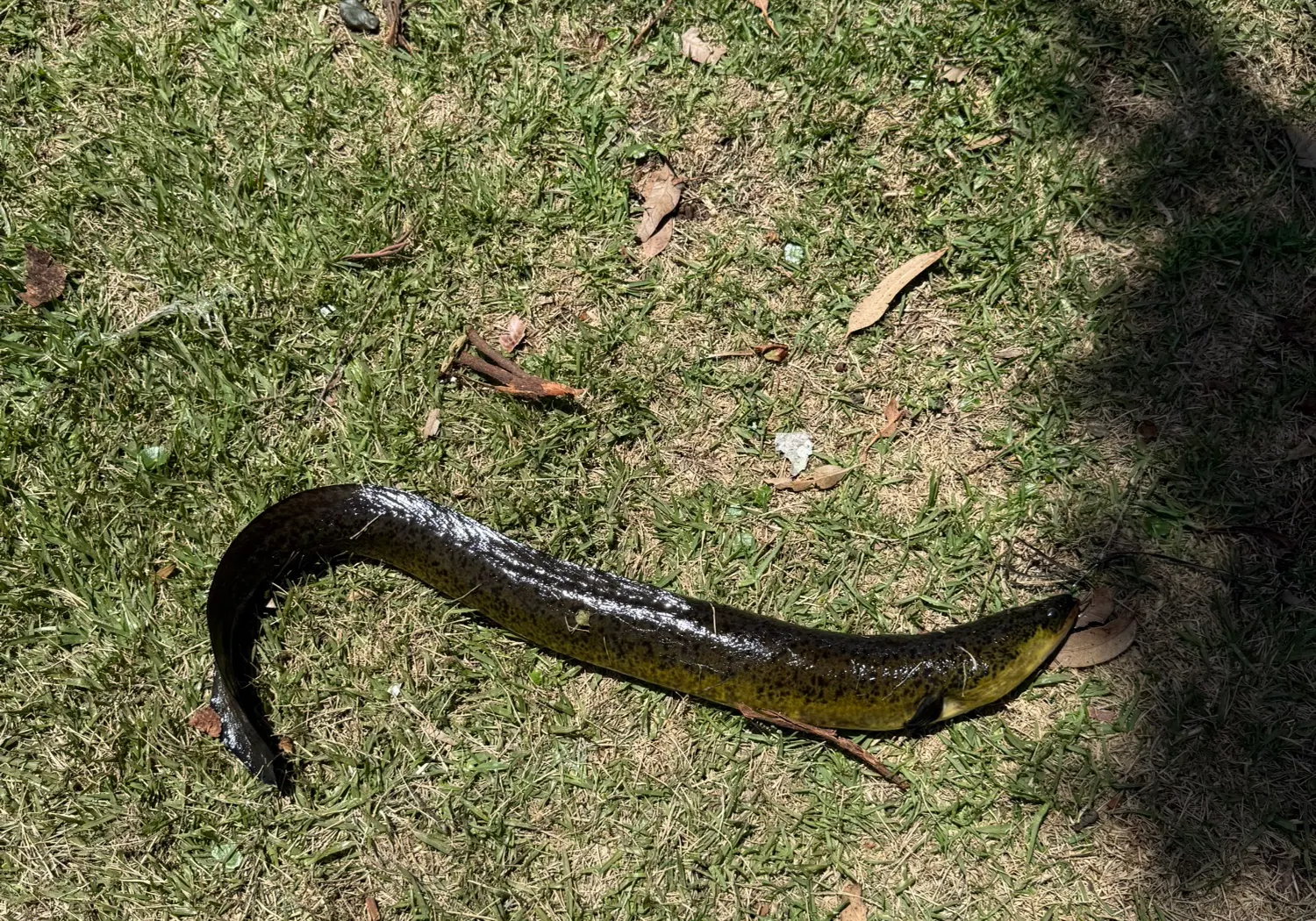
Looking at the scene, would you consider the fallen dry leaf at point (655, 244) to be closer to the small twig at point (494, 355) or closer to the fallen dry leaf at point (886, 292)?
the small twig at point (494, 355)

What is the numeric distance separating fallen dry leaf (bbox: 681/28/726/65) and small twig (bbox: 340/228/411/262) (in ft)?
4.87

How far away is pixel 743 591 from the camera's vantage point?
→ 3613 millimetres

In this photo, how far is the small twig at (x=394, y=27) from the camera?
13.8 ft

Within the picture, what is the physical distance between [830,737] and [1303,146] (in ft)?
10.6

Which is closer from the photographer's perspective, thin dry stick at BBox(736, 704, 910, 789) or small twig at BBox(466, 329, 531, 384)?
thin dry stick at BBox(736, 704, 910, 789)

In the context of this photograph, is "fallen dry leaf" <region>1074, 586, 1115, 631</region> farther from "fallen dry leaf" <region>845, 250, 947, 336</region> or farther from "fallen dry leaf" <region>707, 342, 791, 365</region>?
"fallen dry leaf" <region>707, 342, 791, 365</region>

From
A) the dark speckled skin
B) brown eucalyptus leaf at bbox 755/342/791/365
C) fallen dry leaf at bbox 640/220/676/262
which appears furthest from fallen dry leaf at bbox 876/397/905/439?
fallen dry leaf at bbox 640/220/676/262

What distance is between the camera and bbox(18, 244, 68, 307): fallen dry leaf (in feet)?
12.7

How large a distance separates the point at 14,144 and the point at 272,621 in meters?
2.40

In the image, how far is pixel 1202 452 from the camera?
3730mm

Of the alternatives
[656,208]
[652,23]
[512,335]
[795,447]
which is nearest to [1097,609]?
[795,447]

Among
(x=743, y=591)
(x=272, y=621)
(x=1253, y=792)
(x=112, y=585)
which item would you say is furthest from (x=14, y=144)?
(x=1253, y=792)

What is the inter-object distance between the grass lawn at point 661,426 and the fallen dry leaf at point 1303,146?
0.03 m

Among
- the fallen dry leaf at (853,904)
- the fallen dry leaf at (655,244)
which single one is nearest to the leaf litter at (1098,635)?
the fallen dry leaf at (853,904)
